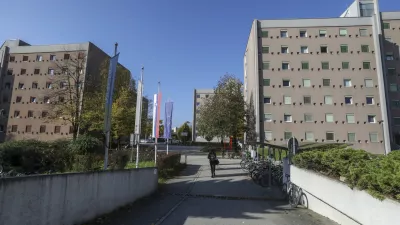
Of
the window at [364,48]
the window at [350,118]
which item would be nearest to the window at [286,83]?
the window at [350,118]

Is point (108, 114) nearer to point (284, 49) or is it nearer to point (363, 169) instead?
point (363, 169)

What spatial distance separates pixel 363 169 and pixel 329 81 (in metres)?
35.2

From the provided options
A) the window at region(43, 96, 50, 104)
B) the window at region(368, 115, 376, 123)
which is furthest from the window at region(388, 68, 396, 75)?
the window at region(43, 96, 50, 104)

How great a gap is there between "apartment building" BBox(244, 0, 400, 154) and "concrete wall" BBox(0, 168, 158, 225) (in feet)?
99.4

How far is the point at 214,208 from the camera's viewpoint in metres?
9.35

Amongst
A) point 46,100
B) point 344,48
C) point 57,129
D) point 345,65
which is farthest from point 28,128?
point 344,48

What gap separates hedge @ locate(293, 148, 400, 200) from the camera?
5059 millimetres

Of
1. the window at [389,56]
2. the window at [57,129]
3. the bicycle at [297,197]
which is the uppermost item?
the window at [389,56]

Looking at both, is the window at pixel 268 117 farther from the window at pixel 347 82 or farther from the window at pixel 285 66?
the window at pixel 347 82

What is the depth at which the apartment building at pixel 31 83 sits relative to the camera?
43.1m

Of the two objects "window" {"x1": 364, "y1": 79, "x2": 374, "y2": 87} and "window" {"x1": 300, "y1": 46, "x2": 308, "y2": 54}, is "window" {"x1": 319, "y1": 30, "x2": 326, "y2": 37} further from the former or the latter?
"window" {"x1": 364, "y1": 79, "x2": 374, "y2": 87}

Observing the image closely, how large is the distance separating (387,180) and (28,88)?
51110mm

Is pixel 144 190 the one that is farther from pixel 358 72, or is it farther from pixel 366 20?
pixel 366 20

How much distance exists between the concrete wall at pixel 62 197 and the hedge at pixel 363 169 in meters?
6.25
